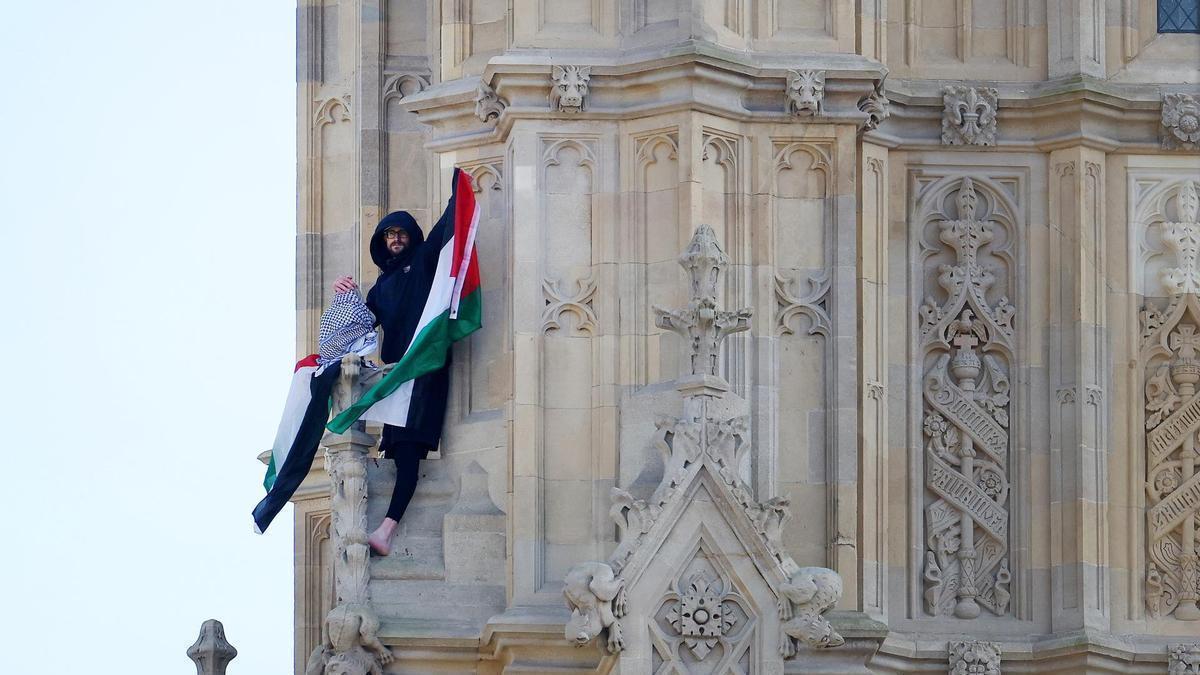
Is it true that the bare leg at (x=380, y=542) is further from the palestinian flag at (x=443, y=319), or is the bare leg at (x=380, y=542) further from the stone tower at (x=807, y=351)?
the palestinian flag at (x=443, y=319)

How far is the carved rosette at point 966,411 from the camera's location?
33.2 metres

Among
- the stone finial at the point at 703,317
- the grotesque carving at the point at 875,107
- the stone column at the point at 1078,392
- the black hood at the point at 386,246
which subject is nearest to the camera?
the stone finial at the point at 703,317

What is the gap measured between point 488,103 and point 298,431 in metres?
2.68

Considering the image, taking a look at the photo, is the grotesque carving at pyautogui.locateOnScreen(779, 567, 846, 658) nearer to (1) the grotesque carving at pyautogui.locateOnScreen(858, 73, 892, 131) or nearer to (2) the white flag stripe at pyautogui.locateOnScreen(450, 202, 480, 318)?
(2) the white flag stripe at pyautogui.locateOnScreen(450, 202, 480, 318)

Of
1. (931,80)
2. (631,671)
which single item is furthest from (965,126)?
(631,671)

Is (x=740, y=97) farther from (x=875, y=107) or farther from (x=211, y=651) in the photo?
(x=211, y=651)

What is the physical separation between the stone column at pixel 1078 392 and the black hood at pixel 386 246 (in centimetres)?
454

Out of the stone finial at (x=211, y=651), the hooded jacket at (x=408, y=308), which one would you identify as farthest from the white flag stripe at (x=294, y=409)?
the stone finial at (x=211, y=651)

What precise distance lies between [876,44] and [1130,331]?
275 cm

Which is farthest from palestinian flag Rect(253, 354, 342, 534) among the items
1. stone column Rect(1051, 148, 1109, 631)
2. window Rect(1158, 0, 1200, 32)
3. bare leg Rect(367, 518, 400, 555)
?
window Rect(1158, 0, 1200, 32)

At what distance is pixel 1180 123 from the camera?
33781 millimetres

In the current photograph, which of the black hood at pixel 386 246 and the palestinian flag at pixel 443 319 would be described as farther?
the black hood at pixel 386 246

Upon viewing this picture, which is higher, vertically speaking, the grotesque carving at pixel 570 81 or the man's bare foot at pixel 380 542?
the grotesque carving at pixel 570 81

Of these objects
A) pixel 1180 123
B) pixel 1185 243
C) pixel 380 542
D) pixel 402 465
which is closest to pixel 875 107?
pixel 1180 123
